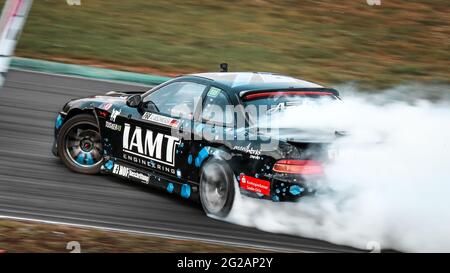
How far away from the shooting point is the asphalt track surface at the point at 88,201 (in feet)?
25.9

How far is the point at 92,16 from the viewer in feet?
64.0

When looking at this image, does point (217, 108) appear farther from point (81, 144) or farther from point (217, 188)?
point (81, 144)

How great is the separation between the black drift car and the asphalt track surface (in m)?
0.19

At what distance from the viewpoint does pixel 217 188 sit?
8.45 meters

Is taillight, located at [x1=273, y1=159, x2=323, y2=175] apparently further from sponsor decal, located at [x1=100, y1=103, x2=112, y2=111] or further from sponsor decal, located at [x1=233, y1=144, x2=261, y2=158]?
sponsor decal, located at [x1=100, y1=103, x2=112, y2=111]

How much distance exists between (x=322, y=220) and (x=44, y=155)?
429cm

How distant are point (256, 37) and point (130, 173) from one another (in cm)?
967

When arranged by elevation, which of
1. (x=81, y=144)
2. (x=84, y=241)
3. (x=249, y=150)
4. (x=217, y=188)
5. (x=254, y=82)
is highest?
(x=254, y=82)

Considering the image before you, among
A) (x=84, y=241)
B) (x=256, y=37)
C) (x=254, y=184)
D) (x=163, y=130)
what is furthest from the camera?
(x=256, y=37)

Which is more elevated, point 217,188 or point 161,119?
point 161,119

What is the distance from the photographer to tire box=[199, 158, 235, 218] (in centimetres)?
826

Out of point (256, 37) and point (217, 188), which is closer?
point (217, 188)

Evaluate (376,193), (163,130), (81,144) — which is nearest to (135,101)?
(163,130)
